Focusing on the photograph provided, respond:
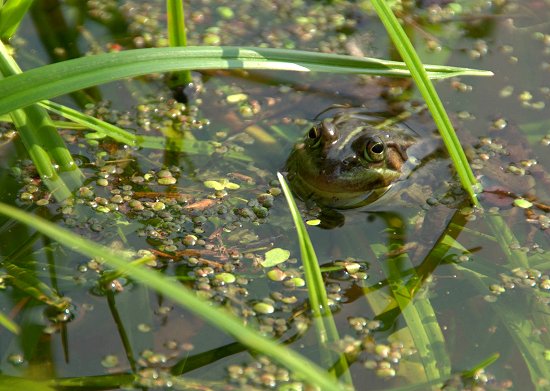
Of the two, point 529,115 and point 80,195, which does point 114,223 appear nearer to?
point 80,195

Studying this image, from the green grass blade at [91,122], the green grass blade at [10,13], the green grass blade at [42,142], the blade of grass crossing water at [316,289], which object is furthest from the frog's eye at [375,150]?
the green grass blade at [10,13]

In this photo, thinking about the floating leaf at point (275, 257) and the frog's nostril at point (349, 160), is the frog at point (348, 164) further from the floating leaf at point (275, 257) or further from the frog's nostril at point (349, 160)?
the floating leaf at point (275, 257)

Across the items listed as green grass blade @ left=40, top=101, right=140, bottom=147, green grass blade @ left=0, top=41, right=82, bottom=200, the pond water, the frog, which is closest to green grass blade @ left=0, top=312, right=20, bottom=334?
the pond water

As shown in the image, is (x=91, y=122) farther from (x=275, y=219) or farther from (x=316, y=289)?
(x=316, y=289)

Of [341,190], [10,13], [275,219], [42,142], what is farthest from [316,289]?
[10,13]

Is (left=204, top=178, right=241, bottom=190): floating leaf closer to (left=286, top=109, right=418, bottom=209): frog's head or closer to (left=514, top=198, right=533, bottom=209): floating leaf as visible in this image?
(left=286, top=109, right=418, bottom=209): frog's head

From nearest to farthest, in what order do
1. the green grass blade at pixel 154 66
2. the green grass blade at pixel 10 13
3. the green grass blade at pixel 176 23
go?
the green grass blade at pixel 154 66
the green grass blade at pixel 10 13
the green grass blade at pixel 176 23
